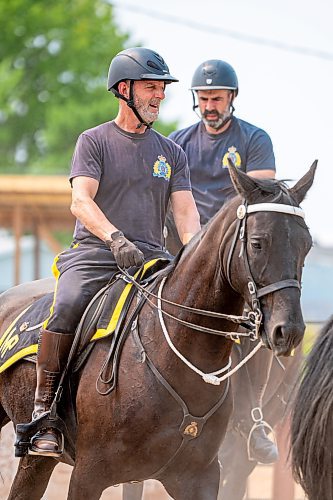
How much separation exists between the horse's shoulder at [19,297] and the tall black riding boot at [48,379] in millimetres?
1190

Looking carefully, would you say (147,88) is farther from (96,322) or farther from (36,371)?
(36,371)

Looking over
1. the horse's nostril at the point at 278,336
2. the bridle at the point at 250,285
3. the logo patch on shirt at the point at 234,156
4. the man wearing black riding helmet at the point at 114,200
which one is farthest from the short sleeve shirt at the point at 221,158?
the horse's nostril at the point at 278,336

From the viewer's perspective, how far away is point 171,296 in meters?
5.87

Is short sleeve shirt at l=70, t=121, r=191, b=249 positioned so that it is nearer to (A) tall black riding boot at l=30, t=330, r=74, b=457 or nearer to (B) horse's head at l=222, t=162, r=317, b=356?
(A) tall black riding boot at l=30, t=330, r=74, b=457

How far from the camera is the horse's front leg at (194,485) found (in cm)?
574

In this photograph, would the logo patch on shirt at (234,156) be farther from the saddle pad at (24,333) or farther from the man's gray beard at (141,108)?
the saddle pad at (24,333)

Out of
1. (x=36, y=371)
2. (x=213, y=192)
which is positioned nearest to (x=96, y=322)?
(x=36, y=371)

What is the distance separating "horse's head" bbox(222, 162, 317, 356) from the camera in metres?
5.02

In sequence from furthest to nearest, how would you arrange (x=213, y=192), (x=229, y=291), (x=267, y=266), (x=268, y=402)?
(x=268, y=402), (x=213, y=192), (x=229, y=291), (x=267, y=266)

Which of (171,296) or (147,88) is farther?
(147,88)

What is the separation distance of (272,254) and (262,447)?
10.9 feet

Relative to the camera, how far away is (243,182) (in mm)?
5285

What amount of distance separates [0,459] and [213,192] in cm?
324

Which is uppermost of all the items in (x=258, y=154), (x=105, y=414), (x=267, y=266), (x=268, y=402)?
(x=258, y=154)
